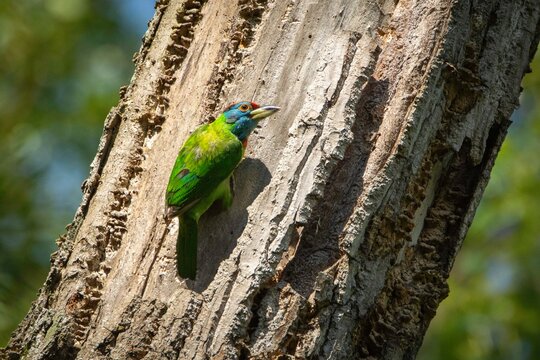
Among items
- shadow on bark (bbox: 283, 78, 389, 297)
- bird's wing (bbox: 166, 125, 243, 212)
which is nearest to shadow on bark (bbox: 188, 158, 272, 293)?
bird's wing (bbox: 166, 125, 243, 212)

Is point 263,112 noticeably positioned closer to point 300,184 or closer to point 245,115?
point 245,115

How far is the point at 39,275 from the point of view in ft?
14.3

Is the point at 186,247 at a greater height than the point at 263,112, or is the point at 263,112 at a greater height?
the point at 263,112

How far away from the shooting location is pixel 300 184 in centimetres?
281

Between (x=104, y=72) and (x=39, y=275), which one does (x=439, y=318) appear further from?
(x=39, y=275)

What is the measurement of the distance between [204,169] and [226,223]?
401 millimetres

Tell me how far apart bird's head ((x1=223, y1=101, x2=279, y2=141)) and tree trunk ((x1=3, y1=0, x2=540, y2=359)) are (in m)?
0.05

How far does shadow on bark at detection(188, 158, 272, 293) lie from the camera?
3004 mm

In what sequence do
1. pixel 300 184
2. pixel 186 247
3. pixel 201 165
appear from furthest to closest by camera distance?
pixel 201 165 → pixel 186 247 → pixel 300 184

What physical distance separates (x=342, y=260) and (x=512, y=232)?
20.0 feet

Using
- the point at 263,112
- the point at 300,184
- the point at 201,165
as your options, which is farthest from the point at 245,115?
the point at 300,184

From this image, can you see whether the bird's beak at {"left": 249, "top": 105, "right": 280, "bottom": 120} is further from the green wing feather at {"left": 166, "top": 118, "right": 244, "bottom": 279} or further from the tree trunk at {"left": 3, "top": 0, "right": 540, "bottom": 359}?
the green wing feather at {"left": 166, "top": 118, "right": 244, "bottom": 279}

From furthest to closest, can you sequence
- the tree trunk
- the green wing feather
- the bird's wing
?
1. the bird's wing
2. the green wing feather
3. the tree trunk

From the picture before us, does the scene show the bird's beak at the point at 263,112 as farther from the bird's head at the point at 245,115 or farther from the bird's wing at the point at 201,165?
the bird's wing at the point at 201,165
